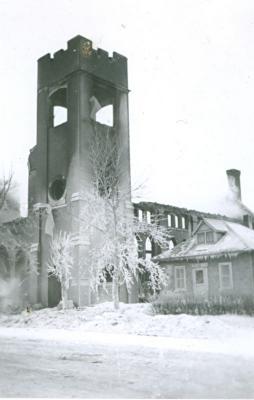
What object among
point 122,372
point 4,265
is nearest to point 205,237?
point 122,372

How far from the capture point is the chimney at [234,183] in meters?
52.5

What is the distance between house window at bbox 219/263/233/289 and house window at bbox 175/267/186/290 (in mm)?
2601

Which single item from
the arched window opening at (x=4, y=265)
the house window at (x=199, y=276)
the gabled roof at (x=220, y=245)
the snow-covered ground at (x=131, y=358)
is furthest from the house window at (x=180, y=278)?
the arched window opening at (x=4, y=265)

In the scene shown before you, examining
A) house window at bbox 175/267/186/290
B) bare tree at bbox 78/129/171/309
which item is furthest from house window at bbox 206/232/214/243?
bare tree at bbox 78/129/171/309

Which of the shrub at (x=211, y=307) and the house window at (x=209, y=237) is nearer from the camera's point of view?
the shrub at (x=211, y=307)

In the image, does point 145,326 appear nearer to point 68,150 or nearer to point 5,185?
point 5,185

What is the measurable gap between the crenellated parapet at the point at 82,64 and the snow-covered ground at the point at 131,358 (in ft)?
59.2

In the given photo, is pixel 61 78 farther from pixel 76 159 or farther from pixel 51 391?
pixel 51 391

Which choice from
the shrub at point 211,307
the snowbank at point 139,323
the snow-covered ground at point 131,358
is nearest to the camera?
the snow-covered ground at point 131,358

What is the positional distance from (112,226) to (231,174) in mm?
31894

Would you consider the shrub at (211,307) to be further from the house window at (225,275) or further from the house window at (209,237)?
the house window at (209,237)

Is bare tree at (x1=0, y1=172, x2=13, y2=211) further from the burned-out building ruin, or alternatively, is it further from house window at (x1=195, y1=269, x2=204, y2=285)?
house window at (x1=195, y1=269, x2=204, y2=285)

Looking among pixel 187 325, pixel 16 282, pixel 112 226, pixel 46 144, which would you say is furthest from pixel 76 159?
pixel 187 325

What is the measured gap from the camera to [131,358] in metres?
10.7
